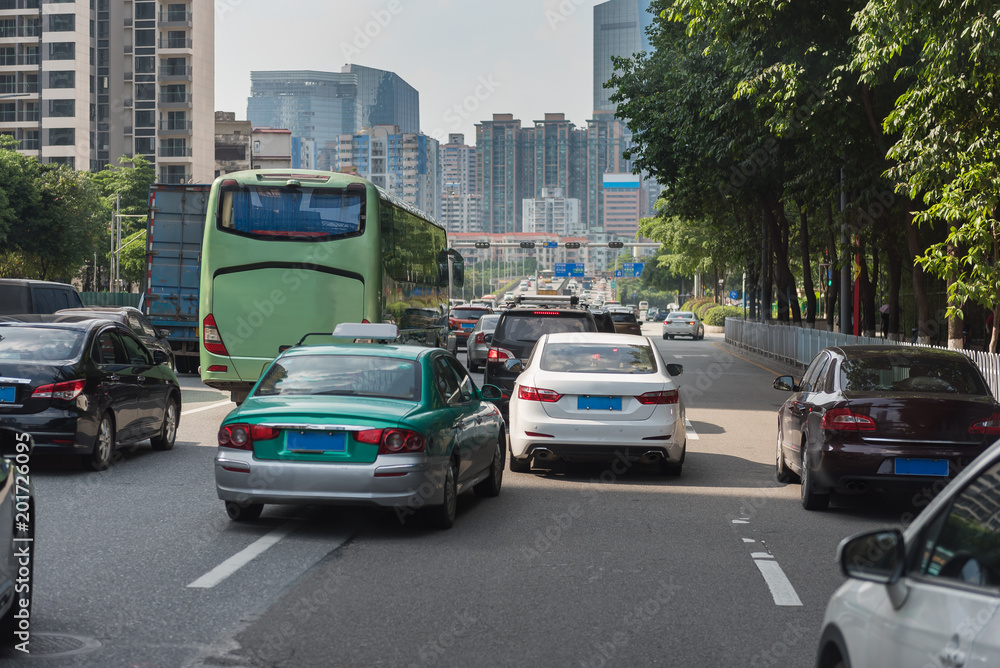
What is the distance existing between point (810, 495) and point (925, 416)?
44.8 inches

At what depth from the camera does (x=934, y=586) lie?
290 cm

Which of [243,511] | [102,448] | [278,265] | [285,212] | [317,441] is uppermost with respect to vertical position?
[285,212]

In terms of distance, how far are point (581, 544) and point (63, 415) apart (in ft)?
18.0

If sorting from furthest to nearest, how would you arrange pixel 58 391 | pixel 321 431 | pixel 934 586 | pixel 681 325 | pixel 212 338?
pixel 681 325 < pixel 212 338 < pixel 58 391 < pixel 321 431 < pixel 934 586

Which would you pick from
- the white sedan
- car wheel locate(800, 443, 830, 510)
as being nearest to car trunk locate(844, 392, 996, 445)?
car wheel locate(800, 443, 830, 510)

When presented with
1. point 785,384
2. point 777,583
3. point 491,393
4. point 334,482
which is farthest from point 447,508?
point 785,384

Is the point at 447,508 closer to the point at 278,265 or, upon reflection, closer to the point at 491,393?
the point at 491,393

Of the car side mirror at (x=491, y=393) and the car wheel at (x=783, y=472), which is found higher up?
the car side mirror at (x=491, y=393)

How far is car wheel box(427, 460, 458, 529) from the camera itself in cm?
869

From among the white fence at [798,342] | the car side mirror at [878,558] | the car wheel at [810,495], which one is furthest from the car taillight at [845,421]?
the white fence at [798,342]

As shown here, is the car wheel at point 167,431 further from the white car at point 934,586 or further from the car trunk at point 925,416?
the white car at point 934,586

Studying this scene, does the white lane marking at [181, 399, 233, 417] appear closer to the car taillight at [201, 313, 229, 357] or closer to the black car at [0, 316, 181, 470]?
the car taillight at [201, 313, 229, 357]

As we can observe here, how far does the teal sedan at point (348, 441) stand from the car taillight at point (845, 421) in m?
2.89

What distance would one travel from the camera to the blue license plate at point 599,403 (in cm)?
1164
